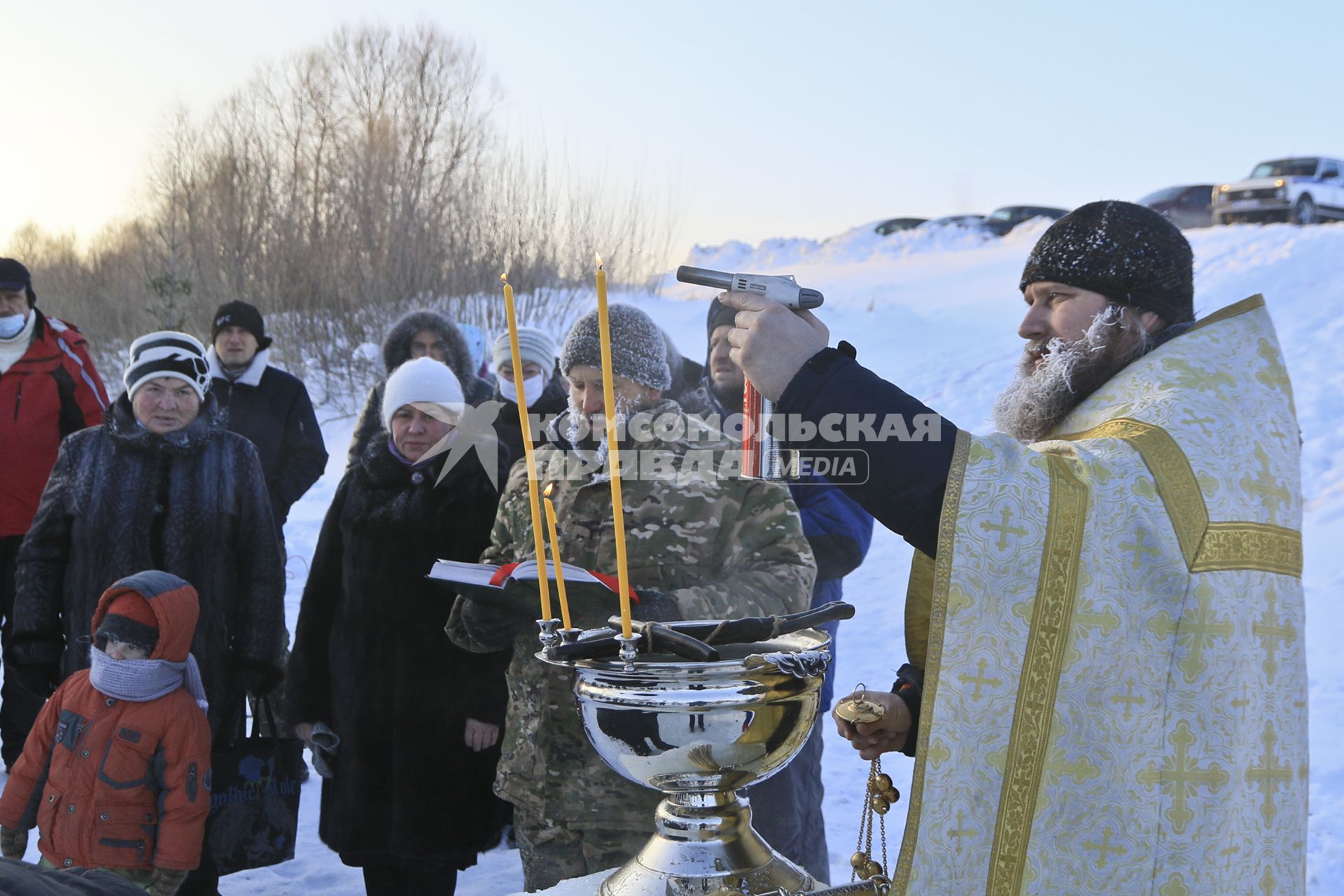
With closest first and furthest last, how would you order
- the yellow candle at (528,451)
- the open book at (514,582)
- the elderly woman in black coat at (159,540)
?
1. the yellow candle at (528,451)
2. the open book at (514,582)
3. the elderly woman in black coat at (159,540)

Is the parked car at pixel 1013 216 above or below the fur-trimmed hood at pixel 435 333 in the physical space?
above

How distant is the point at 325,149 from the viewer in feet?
68.3

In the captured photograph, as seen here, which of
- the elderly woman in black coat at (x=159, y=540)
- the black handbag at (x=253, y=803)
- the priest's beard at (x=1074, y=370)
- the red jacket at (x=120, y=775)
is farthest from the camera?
the elderly woman in black coat at (x=159, y=540)

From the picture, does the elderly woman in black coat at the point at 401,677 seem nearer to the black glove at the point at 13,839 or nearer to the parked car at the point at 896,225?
the black glove at the point at 13,839

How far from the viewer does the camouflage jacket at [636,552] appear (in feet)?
8.91

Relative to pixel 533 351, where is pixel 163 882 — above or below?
below

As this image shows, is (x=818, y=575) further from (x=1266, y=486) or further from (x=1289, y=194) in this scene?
(x=1289, y=194)

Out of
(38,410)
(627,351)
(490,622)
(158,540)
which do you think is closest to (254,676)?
(158,540)

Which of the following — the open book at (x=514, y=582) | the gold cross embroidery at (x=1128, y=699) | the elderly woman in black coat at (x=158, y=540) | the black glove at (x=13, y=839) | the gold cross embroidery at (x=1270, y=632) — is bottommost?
the black glove at (x=13, y=839)

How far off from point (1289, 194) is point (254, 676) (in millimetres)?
18031

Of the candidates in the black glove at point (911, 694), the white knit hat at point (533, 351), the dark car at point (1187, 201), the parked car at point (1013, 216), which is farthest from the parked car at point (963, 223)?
the black glove at point (911, 694)

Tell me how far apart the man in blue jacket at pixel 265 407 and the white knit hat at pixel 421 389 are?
145cm

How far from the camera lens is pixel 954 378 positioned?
45.6ft

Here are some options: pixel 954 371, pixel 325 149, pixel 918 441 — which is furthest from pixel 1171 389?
pixel 325 149
